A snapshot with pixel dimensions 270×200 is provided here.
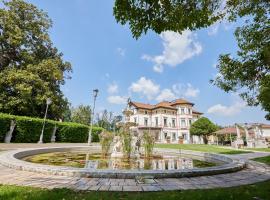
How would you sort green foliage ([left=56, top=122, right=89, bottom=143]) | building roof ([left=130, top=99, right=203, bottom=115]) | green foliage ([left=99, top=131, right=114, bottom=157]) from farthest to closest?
1. building roof ([left=130, top=99, right=203, bottom=115])
2. green foliage ([left=56, top=122, right=89, bottom=143])
3. green foliage ([left=99, top=131, right=114, bottom=157])

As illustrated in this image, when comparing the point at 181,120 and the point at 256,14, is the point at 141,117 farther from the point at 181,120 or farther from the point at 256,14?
the point at 256,14

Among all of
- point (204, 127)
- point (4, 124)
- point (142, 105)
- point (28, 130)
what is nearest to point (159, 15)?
point (4, 124)

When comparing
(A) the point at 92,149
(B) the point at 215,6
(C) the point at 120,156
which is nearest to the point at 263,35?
(B) the point at 215,6

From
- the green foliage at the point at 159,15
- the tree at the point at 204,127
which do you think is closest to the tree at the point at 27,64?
the green foliage at the point at 159,15

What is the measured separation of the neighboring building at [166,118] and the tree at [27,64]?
2429 cm

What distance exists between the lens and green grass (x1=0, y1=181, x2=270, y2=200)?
356 centimetres

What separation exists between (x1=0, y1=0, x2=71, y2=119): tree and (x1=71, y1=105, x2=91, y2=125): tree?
104 ft

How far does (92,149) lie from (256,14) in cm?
1311

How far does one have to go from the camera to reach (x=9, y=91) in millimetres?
23531

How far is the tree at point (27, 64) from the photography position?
75.2 feet

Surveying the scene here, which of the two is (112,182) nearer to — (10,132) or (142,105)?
(10,132)

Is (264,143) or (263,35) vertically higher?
(263,35)

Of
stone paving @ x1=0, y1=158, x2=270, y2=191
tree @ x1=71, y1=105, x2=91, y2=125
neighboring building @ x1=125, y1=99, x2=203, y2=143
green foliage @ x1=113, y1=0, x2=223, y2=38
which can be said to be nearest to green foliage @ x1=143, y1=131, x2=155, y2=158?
stone paving @ x1=0, y1=158, x2=270, y2=191

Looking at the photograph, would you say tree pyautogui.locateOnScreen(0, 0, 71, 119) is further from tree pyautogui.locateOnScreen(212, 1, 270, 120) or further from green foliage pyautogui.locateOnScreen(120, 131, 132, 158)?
tree pyautogui.locateOnScreen(212, 1, 270, 120)
